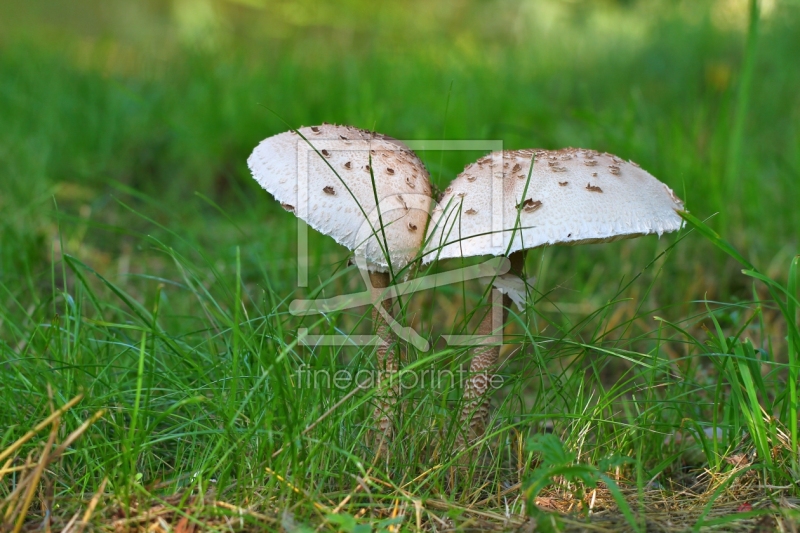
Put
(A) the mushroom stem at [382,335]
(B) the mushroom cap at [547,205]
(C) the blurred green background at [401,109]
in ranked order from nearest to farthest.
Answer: (B) the mushroom cap at [547,205]
(A) the mushroom stem at [382,335]
(C) the blurred green background at [401,109]

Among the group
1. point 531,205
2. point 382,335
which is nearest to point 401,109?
point 382,335

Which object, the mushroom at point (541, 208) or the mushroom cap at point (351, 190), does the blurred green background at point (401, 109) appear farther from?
the mushroom at point (541, 208)

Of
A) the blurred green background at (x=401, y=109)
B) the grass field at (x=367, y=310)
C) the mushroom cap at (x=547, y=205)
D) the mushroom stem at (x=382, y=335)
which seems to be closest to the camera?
the grass field at (x=367, y=310)

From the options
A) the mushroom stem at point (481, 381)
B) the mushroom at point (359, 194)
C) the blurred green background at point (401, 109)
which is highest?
the mushroom at point (359, 194)

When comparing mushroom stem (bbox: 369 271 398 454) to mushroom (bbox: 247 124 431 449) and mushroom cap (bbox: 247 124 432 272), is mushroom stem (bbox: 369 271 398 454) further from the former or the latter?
mushroom cap (bbox: 247 124 432 272)

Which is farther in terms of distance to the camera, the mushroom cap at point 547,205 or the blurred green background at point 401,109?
the blurred green background at point 401,109

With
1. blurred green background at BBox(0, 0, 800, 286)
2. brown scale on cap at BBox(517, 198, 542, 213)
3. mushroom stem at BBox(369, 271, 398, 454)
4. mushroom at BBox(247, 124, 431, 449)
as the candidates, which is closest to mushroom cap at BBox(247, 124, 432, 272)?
mushroom at BBox(247, 124, 431, 449)

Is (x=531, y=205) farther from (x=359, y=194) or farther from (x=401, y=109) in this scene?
(x=401, y=109)

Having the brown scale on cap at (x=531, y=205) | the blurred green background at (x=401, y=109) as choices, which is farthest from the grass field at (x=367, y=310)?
the brown scale on cap at (x=531, y=205)
